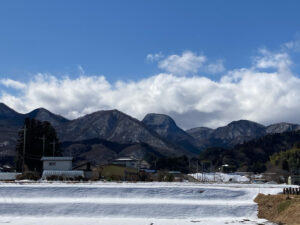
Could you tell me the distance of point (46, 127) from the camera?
86500 millimetres

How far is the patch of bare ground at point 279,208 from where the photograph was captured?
81.7 feet

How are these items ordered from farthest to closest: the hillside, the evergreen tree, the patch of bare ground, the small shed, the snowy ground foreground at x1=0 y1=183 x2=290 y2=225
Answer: the hillside
the evergreen tree
the small shed
the snowy ground foreground at x1=0 y1=183 x2=290 y2=225
the patch of bare ground

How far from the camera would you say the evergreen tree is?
252 feet

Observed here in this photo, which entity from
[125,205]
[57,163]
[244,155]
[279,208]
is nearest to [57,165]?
[57,163]

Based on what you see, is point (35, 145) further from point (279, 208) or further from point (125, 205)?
point (279, 208)

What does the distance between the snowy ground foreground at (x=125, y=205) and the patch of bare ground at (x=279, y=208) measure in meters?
0.77

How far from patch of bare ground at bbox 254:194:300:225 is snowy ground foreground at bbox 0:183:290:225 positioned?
0.77 m

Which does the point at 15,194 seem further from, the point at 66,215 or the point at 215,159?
the point at 215,159

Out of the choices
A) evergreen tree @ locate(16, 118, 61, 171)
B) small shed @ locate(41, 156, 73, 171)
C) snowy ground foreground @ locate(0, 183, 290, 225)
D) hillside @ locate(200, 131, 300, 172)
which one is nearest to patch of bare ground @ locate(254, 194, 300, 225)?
snowy ground foreground @ locate(0, 183, 290, 225)

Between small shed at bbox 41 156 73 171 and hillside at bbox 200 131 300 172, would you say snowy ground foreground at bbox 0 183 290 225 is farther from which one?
hillside at bbox 200 131 300 172

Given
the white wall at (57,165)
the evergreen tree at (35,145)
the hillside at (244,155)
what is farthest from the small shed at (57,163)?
the hillside at (244,155)

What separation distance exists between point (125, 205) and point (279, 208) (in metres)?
11.4

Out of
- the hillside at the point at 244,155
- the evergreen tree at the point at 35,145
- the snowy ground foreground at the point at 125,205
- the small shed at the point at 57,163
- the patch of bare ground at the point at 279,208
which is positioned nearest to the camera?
the patch of bare ground at the point at 279,208

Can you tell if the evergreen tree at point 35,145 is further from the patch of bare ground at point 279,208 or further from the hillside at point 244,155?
the hillside at point 244,155
